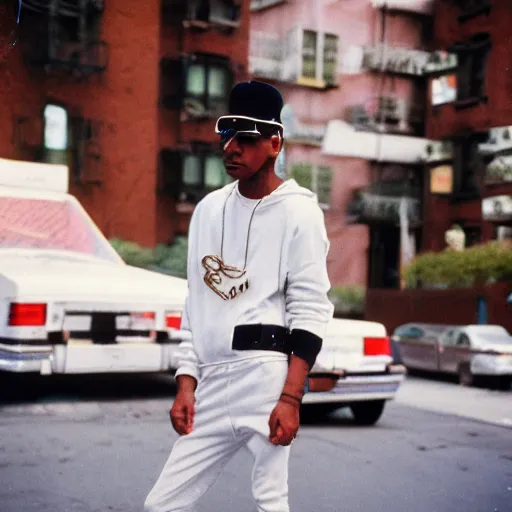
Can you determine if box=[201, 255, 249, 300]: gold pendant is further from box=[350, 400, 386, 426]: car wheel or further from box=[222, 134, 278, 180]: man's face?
box=[350, 400, 386, 426]: car wheel

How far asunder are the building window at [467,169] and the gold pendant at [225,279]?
2609cm

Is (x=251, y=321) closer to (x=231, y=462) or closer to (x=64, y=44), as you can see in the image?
(x=231, y=462)

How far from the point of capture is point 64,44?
2066cm

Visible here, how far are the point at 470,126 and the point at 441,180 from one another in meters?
2.40

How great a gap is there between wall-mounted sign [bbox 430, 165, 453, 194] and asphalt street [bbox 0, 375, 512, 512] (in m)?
20.5

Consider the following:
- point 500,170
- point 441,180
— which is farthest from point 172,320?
point 441,180

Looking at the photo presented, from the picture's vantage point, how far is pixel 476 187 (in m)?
28.5

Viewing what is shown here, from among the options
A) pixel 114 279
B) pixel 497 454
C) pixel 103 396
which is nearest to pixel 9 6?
pixel 114 279

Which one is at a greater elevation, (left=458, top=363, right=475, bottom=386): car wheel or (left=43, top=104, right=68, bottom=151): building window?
(left=43, top=104, right=68, bottom=151): building window

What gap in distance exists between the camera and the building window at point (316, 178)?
93.5 feet

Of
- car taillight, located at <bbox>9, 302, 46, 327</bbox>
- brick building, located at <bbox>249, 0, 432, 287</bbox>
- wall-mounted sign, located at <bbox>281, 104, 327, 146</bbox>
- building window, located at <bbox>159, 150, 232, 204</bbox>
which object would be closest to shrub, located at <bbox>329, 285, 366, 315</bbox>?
brick building, located at <bbox>249, 0, 432, 287</bbox>

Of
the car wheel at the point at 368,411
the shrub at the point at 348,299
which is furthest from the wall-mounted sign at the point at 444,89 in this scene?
the car wheel at the point at 368,411

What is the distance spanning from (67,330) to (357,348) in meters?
2.48

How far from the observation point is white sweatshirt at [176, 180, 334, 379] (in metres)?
2.73
